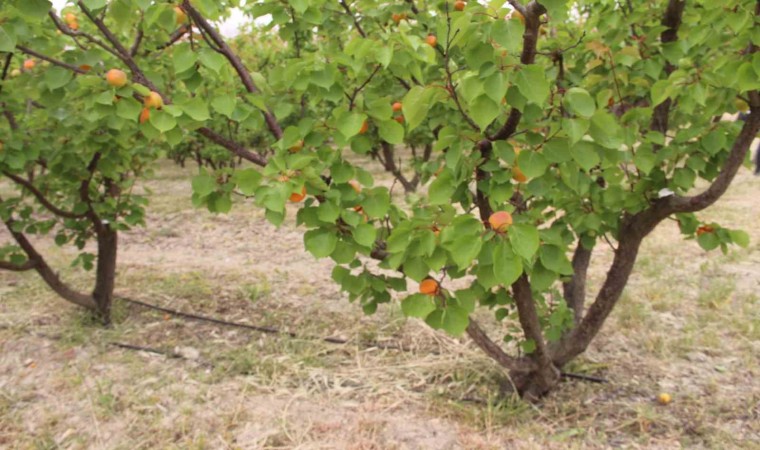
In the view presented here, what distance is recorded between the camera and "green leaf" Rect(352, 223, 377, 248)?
1.84 m

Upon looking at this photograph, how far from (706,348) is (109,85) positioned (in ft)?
10.9

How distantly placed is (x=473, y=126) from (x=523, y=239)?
1.72 feet

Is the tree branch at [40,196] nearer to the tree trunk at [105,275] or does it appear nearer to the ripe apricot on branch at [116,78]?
the tree trunk at [105,275]

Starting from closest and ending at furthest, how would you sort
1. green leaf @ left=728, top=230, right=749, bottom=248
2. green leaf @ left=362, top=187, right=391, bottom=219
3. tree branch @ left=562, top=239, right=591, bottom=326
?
green leaf @ left=362, top=187, right=391, bottom=219
green leaf @ left=728, top=230, right=749, bottom=248
tree branch @ left=562, top=239, right=591, bottom=326

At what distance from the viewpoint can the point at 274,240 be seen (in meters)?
6.38

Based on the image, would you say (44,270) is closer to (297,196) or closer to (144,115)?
(144,115)

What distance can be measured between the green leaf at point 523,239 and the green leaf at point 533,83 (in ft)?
1.10

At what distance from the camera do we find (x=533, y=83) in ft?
4.47

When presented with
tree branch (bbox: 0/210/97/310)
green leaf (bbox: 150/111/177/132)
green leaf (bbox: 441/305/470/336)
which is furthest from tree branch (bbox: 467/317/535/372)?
tree branch (bbox: 0/210/97/310)

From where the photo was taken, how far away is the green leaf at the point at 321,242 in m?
1.85

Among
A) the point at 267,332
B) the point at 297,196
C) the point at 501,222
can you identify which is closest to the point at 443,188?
the point at 501,222

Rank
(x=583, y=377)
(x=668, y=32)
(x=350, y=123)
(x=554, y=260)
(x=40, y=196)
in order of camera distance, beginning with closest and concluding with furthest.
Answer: (x=350, y=123) → (x=554, y=260) → (x=668, y=32) → (x=583, y=377) → (x=40, y=196)

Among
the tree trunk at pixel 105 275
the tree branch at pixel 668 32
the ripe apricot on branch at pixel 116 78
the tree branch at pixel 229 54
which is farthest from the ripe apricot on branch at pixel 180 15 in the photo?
the tree trunk at pixel 105 275

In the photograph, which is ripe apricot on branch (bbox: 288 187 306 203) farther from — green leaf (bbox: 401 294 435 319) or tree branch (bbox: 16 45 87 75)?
tree branch (bbox: 16 45 87 75)
